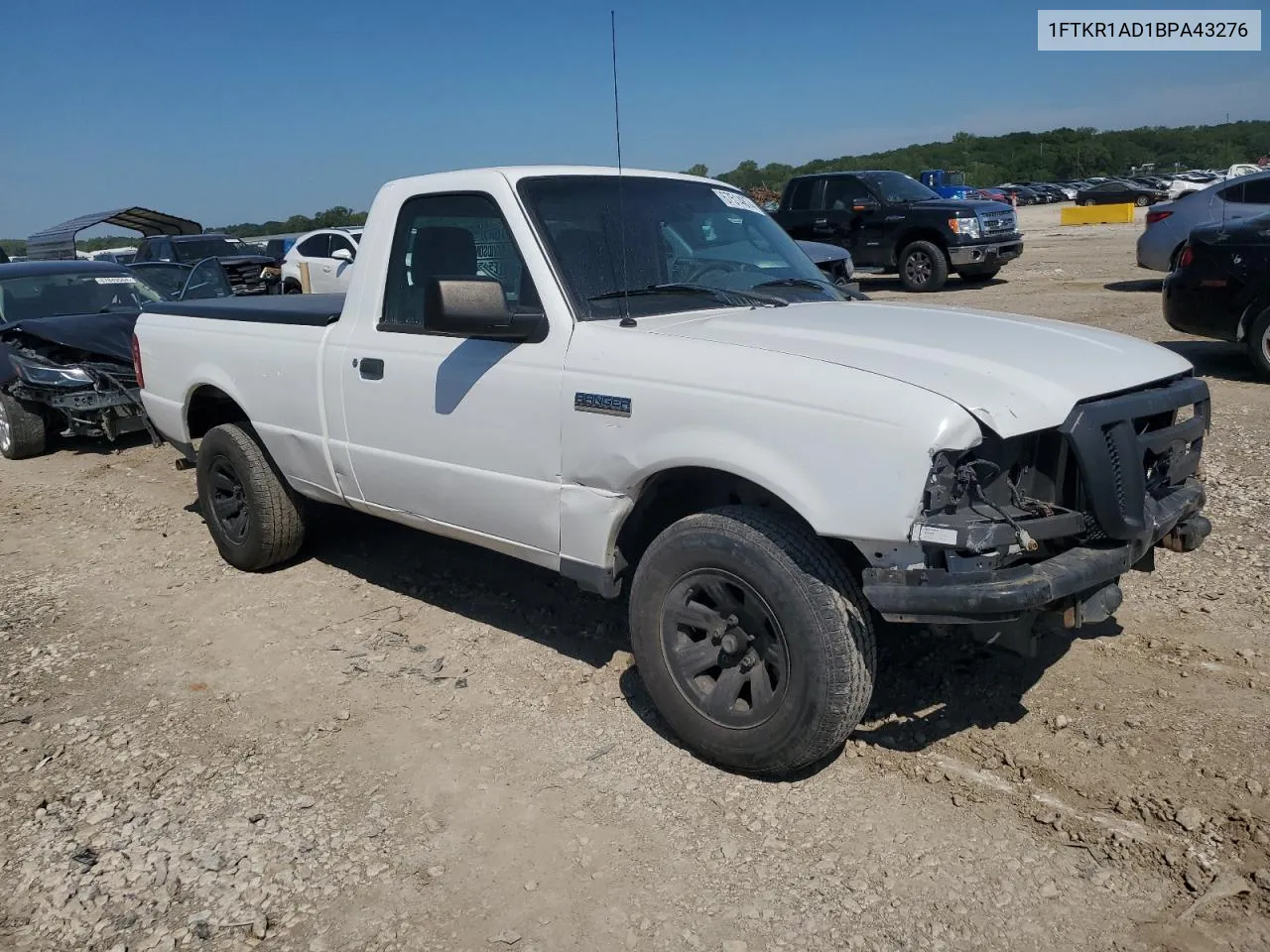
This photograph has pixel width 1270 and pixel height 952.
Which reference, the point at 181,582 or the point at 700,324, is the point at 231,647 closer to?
the point at 181,582

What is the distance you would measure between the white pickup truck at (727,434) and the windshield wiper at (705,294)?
0.05 ft

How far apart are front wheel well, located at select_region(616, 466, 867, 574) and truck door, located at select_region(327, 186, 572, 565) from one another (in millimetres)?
288

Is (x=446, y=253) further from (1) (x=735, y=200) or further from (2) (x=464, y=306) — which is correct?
(1) (x=735, y=200)

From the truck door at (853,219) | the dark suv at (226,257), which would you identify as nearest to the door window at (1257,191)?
the truck door at (853,219)

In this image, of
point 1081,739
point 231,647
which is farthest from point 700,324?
point 231,647

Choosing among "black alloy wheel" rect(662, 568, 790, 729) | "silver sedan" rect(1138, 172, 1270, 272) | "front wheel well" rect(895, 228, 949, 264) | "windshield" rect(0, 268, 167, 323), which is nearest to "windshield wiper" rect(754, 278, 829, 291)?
"black alloy wheel" rect(662, 568, 790, 729)

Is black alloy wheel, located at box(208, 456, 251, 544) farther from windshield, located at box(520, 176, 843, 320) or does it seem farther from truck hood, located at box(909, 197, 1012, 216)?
truck hood, located at box(909, 197, 1012, 216)

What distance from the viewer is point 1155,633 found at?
13.9 ft

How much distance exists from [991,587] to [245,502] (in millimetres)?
4016

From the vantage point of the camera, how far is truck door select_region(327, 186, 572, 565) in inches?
149

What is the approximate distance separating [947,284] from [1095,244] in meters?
8.82

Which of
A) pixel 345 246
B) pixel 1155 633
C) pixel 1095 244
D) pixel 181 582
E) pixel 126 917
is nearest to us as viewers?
pixel 126 917

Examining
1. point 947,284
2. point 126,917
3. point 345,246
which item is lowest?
point 126,917

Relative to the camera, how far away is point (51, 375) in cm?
853
